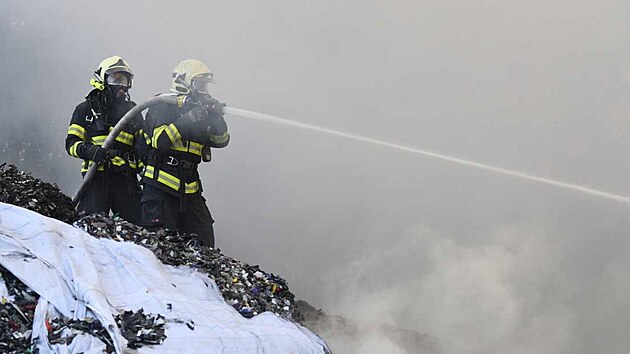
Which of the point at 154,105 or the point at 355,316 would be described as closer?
the point at 154,105

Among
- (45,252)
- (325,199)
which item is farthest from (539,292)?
(45,252)

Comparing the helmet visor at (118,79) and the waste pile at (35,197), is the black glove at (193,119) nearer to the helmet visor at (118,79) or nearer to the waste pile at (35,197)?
the helmet visor at (118,79)

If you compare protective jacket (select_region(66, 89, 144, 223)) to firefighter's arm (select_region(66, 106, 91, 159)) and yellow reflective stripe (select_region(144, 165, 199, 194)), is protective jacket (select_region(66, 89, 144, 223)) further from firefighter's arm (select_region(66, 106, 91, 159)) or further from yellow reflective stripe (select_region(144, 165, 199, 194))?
yellow reflective stripe (select_region(144, 165, 199, 194))

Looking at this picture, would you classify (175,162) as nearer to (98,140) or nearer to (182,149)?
(182,149)

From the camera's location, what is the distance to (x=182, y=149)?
7.72 metres

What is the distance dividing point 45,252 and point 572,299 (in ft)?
22.7

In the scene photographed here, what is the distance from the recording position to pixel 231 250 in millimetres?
11898

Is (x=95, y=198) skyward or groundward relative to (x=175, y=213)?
groundward

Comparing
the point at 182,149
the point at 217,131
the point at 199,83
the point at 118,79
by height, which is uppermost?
the point at 199,83

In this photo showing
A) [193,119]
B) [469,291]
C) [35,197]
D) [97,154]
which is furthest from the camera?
[469,291]

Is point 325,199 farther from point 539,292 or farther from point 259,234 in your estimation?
point 539,292

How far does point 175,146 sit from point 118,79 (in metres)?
1.04

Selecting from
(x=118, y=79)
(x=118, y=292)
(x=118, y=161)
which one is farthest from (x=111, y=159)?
(x=118, y=292)

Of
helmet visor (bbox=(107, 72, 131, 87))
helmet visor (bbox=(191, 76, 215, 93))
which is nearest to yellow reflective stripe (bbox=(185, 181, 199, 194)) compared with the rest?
helmet visor (bbox=(191, 76, 215, 93))
